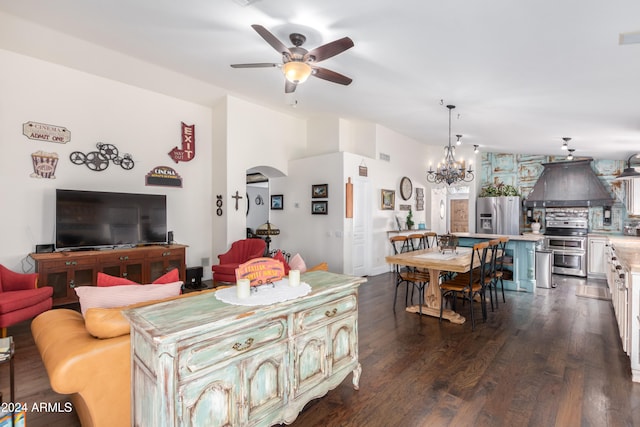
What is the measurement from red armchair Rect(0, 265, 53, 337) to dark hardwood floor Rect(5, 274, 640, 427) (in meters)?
0.28

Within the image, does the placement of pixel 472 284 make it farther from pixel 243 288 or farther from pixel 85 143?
pixel 85 143

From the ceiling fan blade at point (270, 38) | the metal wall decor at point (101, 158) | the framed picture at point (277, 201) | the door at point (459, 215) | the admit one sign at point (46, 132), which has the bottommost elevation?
the door at point (459, 215)

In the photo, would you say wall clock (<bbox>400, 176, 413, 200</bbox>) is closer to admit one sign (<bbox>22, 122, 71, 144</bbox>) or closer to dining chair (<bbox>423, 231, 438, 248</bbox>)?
dining chair (<bbox>423, 231, 438, 248</bbox>)

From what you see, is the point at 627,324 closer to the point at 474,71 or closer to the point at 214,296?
the point at 474,71

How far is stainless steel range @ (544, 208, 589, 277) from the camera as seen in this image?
262 inches

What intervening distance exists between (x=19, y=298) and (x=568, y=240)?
920 cm

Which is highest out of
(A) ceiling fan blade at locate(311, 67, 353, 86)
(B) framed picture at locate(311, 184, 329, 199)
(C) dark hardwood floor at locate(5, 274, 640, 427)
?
(A) ceiling fan blade at locate(311, 67, 353, 86)

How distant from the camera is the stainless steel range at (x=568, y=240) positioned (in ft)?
21.9

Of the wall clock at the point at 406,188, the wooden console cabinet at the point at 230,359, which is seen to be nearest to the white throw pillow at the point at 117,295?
the wooden console cabinet at the point at 230,359

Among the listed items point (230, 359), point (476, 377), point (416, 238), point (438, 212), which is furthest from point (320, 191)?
point (230, 359)

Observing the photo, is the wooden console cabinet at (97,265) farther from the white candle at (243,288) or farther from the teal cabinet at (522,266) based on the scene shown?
the teal cabinet at (522,266)

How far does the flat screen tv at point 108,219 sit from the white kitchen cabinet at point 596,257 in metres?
8.39

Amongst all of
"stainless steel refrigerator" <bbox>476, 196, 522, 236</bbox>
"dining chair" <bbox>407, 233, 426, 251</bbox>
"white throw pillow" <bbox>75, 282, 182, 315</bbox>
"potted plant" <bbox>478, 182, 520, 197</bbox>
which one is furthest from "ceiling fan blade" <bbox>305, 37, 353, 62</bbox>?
"potted plant" <bbox>478, 182, 520, 197</bbox>

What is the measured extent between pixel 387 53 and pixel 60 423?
166 inches
